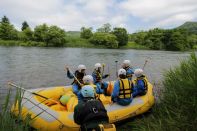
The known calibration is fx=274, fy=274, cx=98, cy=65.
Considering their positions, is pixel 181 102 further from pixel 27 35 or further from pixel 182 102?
pixel 27 35

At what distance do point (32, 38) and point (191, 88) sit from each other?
54047mm

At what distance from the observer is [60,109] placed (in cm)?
742

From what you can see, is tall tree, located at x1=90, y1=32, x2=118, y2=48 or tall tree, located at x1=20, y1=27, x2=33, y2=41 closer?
tall tree, located at x1=20, y1=27, x2=33, y2=41

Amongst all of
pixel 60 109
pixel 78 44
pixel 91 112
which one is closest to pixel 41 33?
pixel 78 44

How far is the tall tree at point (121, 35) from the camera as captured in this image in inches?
2472

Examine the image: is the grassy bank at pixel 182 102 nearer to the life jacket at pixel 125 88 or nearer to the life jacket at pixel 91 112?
the life jacket at pixel 125 88

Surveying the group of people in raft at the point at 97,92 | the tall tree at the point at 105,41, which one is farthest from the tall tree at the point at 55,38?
the group of people in raft at the point at 97,92

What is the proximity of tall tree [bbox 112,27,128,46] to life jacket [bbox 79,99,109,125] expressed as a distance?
58.3 m

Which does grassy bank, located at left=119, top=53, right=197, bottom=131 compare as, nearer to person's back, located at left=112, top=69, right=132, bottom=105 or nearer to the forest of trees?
person's back, located at left=112, top=69, right=132, bottom=105

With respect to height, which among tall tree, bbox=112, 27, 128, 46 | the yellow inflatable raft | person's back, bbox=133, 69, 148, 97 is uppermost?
tall tree, bbox=112, 27, 128, 46

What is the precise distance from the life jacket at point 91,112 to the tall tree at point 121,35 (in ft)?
191

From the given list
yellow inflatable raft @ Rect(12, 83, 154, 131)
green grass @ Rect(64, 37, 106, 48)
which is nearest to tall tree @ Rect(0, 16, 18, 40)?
green grass @ Rect(64, 37, 106, 48)

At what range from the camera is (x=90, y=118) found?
4379 mm

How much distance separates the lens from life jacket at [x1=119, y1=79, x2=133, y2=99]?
23.2 ft
